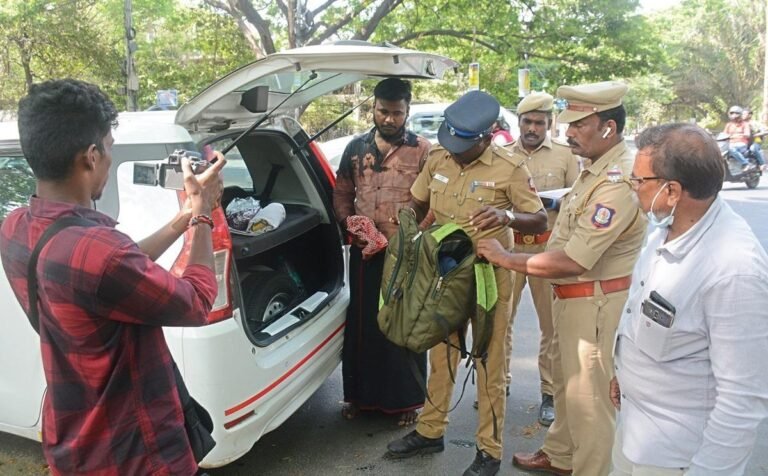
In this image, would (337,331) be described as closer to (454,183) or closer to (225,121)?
(454,183)

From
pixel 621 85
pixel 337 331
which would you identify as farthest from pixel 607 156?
pixel 337 331

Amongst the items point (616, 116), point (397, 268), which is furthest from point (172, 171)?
point (616, 116)

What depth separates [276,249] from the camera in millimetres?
3588

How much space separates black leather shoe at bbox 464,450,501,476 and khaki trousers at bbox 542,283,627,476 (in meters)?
0.41

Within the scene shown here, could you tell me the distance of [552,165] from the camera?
4039 millimetres

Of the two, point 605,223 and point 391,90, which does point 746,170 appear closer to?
point 391,90

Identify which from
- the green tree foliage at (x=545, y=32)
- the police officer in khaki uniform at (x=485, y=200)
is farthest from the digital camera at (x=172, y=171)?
the green tree foliage at (x=545, y=32)

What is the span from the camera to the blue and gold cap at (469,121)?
2.77m

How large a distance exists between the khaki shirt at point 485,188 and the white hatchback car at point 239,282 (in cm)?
48

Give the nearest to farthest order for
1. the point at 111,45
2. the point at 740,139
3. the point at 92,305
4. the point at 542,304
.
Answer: the point at 92,305
the point at 542,304
the point at 740,139
the point at 111,45

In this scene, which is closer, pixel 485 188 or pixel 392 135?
pixel 485 188

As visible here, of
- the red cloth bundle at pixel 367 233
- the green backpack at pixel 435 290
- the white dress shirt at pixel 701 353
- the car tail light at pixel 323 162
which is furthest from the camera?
the car tail light at pixel 323 162

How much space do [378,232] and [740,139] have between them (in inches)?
458

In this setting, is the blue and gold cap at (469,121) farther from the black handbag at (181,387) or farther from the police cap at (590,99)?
the black handbag at (181,387)
